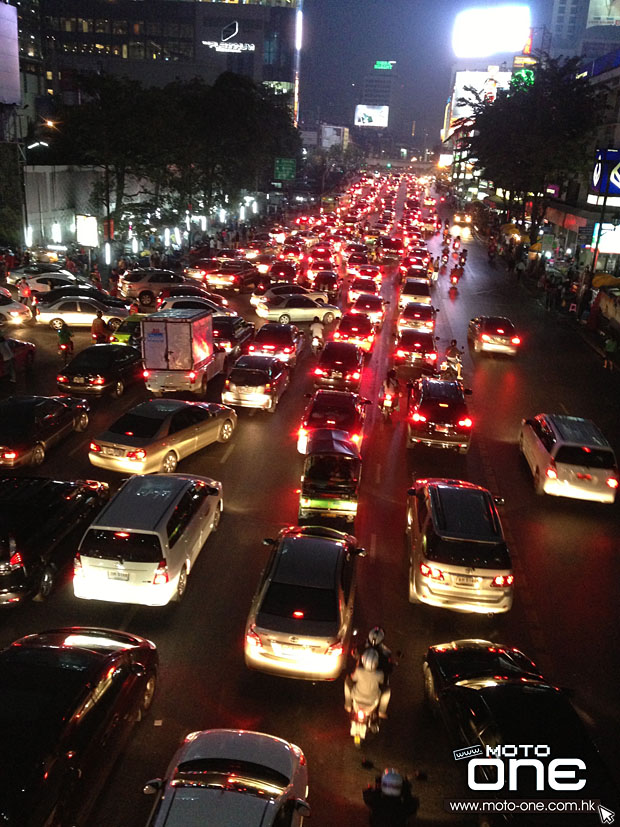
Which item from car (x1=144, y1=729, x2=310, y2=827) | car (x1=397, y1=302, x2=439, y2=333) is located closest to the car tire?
car (x1=144, y1=729, x2=310, y2=827)

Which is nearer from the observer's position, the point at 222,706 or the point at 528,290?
the point at 222,706

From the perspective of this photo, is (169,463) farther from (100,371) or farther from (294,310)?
(294,310)

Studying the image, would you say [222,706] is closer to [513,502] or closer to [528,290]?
[513,502]

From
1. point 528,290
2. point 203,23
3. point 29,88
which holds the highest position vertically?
point 203,23

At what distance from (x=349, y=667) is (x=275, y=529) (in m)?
4.15

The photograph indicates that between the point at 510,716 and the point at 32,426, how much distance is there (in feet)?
39.3

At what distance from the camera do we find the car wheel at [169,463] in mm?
Result: 15375

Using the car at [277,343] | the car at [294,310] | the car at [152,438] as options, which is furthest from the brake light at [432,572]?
the car at [294,310]

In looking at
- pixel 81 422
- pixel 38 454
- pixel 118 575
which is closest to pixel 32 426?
pixel 38 454

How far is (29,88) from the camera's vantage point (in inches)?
2852

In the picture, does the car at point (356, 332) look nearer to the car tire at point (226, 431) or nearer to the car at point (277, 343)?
the car at point (277, 343)

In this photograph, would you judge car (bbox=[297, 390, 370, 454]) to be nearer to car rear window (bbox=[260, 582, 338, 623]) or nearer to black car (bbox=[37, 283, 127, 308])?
car rear window (bbox=[260, 582, 338, 623])

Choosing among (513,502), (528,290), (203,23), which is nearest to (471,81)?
(203,23)

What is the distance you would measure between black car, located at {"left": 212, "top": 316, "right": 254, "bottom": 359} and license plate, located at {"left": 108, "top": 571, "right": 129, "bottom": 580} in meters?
15.1
